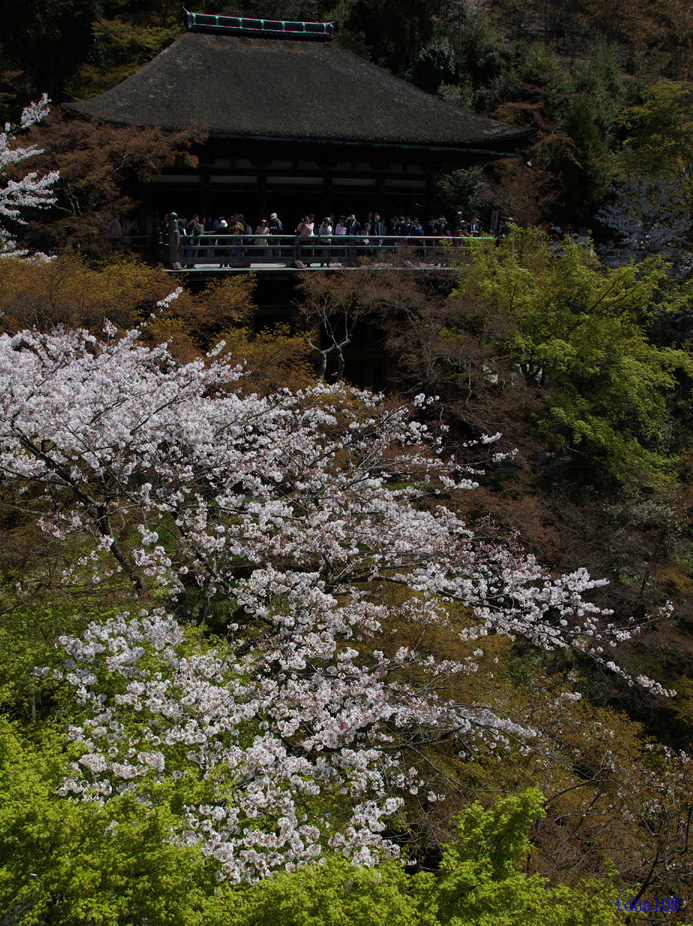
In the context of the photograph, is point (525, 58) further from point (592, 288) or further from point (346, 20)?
point (592, 288)

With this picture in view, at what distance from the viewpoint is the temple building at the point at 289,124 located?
1691 centimetres

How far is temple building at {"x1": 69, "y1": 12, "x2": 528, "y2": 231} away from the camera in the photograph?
1691 centimetres

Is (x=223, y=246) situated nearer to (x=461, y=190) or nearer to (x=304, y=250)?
(x=304, y=250)

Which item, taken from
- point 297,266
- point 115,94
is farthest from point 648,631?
point 115,94

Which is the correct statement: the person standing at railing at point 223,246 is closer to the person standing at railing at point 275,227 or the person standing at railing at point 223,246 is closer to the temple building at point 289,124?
the person standing at railing at point 275,227

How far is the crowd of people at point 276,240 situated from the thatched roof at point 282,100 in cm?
200

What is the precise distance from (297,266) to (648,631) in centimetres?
1068

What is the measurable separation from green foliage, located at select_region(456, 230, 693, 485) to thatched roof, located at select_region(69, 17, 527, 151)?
5026mm

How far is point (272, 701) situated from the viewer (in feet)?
22.3

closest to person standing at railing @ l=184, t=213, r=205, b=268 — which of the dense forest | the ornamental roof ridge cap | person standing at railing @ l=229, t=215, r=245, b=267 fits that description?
person standing at railing @ l=229, t=215, r=245, b=267

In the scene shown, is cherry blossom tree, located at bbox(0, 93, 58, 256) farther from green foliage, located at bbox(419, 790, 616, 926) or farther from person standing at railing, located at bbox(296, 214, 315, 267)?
green foliage, located at bbox(419, 790, 616, 926)

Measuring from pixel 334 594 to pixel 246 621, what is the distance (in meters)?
2.35

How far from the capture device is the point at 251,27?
20906 mm

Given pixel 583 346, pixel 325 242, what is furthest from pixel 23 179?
pixel 583 346
